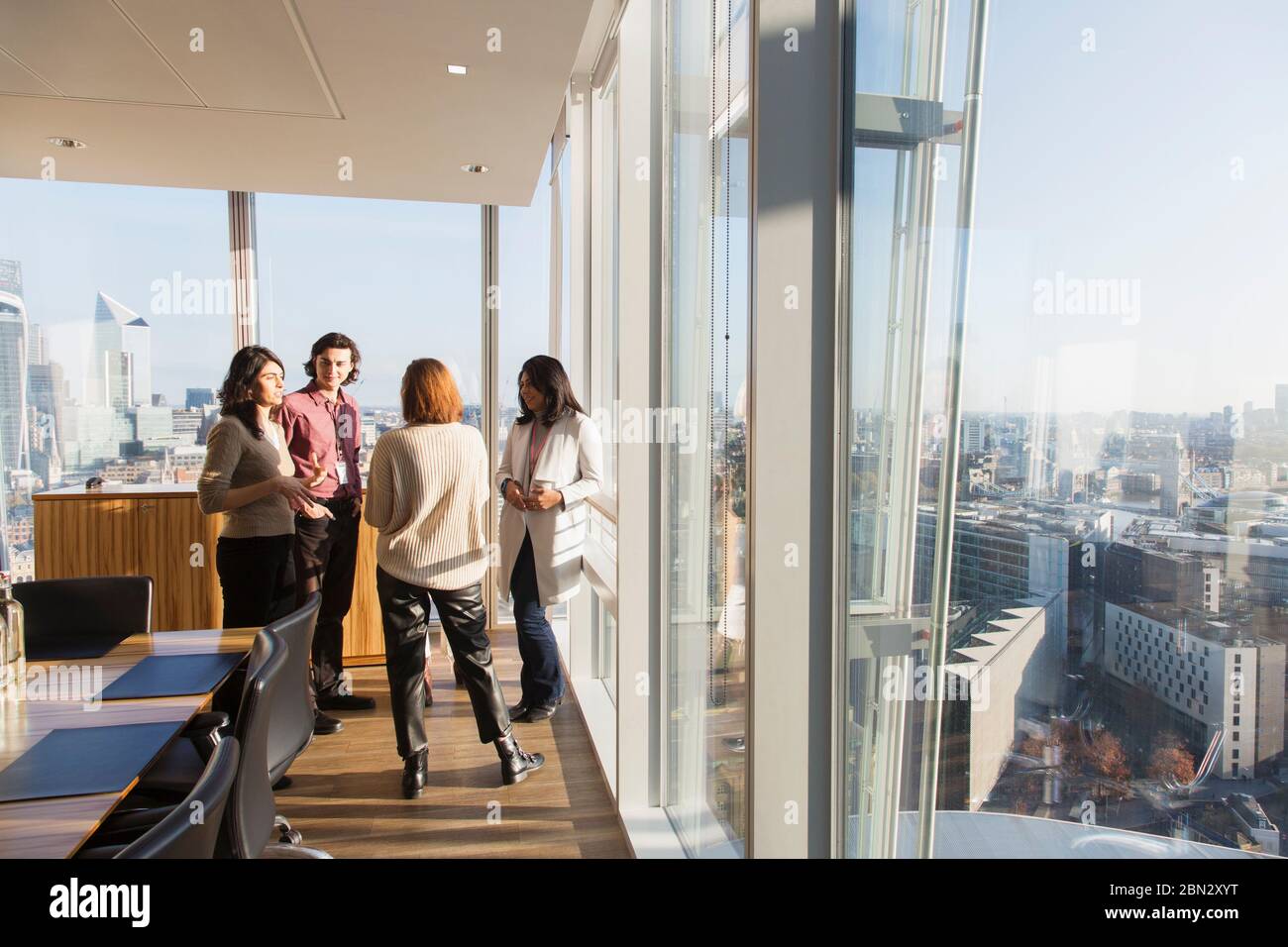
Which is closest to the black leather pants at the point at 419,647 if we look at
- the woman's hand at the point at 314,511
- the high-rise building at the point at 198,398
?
the woman's hand at the point at 314,511

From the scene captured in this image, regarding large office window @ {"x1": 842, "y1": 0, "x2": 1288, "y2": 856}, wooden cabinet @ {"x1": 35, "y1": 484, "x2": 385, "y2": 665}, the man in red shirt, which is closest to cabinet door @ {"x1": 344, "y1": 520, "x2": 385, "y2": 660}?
wooden cabinet @ {"x1": 35, "y1": 484, "x2": 385, "y2": 665}

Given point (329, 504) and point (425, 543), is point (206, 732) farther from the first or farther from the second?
point (329, 504)

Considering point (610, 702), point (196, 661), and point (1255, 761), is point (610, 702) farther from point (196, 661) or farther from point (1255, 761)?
point (1255, 761)

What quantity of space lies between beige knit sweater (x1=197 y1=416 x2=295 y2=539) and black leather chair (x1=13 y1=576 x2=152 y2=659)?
0.48 meters

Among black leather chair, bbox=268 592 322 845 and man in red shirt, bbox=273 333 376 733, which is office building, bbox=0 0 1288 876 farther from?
man in red shirt, bbox=273 333 376 733

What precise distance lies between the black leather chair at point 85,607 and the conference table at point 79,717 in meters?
0.24

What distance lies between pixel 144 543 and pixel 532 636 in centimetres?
254

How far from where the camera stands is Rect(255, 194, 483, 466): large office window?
18.0ft

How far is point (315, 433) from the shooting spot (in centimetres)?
397

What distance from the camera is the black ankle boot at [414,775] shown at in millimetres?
3180

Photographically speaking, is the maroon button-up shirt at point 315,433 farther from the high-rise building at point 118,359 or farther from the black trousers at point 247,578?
the high-rise building at point 118,359
